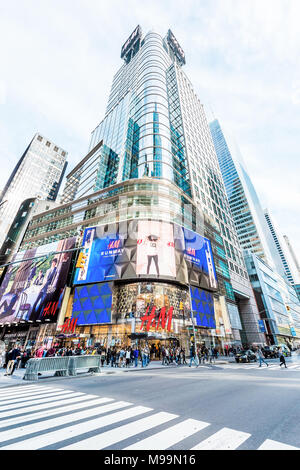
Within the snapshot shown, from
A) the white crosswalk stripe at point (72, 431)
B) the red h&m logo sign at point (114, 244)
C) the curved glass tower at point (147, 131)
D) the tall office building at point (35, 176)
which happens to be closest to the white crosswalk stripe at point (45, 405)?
the white crosswalk stripe at point (72, 431)

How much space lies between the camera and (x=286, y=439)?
3650 millimetres

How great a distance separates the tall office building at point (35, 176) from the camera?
87.8 metres

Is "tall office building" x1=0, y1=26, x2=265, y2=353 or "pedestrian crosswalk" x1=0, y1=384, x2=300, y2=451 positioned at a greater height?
"tall office building" x1=0, y1=26, x2=265, y2=353

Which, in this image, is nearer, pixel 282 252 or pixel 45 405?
pixel 45 405

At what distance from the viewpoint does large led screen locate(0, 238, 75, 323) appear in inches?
1385

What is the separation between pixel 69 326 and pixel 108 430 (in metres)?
32.0

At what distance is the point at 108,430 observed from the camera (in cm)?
404

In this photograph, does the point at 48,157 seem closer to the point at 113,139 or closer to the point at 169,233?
the point at 113,139

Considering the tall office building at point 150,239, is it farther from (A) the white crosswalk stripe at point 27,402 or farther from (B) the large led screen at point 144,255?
(A) the white crosswalk stripe at point 27,402

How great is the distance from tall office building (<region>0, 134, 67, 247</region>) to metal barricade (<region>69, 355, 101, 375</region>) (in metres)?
75.7

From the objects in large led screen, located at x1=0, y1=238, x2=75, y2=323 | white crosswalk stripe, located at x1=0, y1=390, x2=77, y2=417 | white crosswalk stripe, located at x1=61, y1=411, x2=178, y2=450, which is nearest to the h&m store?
large led screen, located at x1=0, y1=238, x2=75, y2=323

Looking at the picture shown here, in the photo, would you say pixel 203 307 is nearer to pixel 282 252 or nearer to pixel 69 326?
pixel 69 326

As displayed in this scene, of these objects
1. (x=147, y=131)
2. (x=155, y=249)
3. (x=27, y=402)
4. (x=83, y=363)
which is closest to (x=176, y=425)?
(x=27, y=402)

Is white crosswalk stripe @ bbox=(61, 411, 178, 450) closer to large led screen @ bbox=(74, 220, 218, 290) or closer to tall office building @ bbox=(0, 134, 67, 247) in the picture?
A: large led screen @ bbox=(74, 220, 218, 290)
